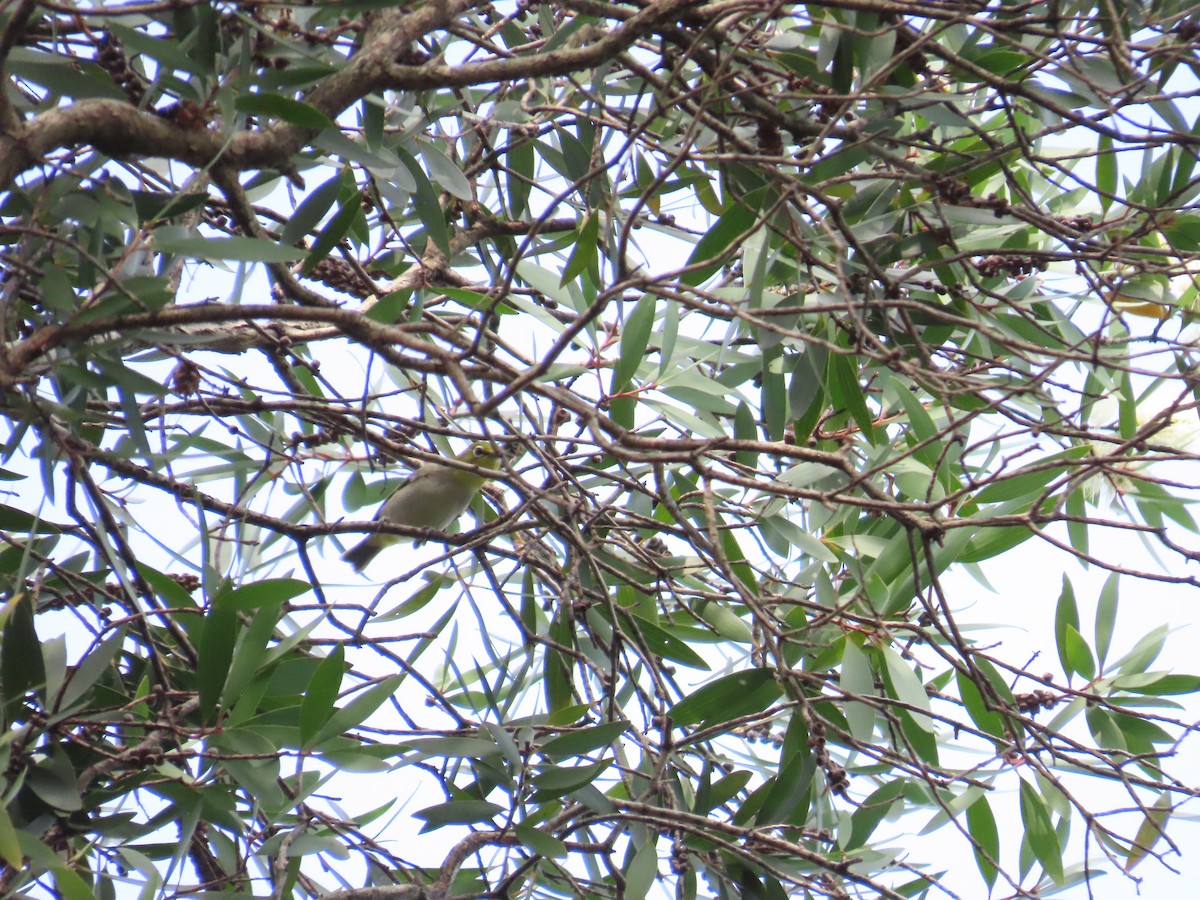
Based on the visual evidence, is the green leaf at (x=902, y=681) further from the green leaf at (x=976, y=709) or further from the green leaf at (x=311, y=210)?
the green leaf at (x=311, y=210)

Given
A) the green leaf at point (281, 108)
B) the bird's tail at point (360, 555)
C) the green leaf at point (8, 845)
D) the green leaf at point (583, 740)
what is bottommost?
the green leaf at point (8, 845)

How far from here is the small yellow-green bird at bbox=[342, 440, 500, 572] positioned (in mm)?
3061

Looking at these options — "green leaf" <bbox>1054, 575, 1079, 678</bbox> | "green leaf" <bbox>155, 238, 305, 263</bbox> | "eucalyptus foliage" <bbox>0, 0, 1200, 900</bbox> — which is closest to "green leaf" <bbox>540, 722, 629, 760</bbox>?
"eucalyptus foliage" <bbox>0, 0, 1200, 900</bbox>

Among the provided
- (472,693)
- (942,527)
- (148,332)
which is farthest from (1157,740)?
(148,332)

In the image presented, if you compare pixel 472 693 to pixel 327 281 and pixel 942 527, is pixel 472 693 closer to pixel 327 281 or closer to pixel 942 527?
pixel 327 281

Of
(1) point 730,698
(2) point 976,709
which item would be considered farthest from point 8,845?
(2) point 976,709

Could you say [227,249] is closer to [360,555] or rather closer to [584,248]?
[584,248]

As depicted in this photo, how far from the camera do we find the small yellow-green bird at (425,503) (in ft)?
10.0

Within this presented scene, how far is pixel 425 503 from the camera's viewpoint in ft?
10.3

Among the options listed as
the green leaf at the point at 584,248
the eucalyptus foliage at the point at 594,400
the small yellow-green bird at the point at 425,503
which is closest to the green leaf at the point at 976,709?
the eucalyptus foliage at the point at 594,400

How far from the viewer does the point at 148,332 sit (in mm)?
1383

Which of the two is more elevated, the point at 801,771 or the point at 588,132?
the point at 588,132

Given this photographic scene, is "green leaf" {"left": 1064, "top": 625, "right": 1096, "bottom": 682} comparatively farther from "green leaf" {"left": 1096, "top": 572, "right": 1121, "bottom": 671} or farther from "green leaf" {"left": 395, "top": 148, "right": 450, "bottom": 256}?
"green leaf" {"left": 395, "top": 148, "right": 450, "bottom": 256}

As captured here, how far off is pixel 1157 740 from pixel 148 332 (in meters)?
2.25
